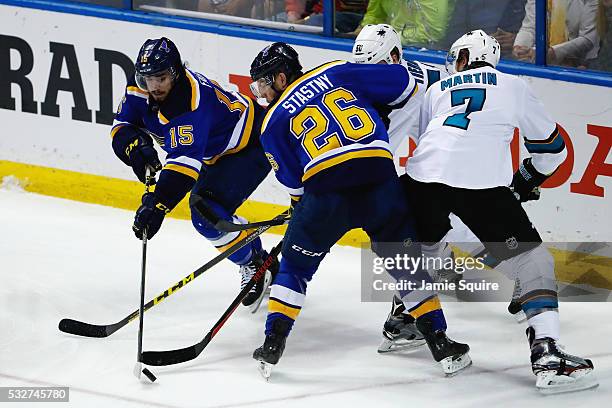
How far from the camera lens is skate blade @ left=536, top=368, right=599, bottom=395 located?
14.2 ft

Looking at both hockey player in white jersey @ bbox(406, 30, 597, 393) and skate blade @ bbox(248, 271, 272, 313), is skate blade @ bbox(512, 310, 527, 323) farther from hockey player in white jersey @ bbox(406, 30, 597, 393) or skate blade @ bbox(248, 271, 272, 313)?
skate blade @ bbox(248, 271, 272, 313)

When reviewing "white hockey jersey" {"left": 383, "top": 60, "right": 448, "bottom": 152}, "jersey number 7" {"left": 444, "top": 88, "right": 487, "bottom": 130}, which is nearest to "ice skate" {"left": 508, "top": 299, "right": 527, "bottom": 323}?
"white hockey jersey" {"left": 383, "top": 60, "right": 448, "bottom": 152}

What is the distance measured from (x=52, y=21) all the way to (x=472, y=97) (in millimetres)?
2792

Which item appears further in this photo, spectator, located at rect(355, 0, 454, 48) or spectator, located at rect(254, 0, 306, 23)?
spectator, located at rect(254, 0, 306, 23)

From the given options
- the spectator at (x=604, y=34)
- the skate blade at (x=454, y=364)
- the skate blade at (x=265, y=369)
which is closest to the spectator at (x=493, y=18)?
the spectator at (x=604, y=34)

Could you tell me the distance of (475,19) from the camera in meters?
5.66

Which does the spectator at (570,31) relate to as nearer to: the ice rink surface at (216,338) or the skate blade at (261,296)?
the ice rink surface at (216,338)

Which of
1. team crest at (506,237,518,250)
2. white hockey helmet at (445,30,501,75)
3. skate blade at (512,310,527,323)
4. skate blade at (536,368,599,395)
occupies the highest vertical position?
white hockey helmet at (445,30,501,75)

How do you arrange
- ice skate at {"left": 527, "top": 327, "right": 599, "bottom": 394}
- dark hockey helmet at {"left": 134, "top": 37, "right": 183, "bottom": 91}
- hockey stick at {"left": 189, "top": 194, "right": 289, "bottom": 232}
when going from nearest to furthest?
1. ice skate at {"left": 527, "top": 327, "right": 599, "bottom": 394}
2. dark hockey helmet at {"left": 134, "top": 37, "right": 183, "bottom": 91}
3. hockey stick at {"left": 189, "top": 194, "right": 289, "bottom": 232}

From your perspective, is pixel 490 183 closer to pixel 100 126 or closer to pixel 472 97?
pixel 472 97

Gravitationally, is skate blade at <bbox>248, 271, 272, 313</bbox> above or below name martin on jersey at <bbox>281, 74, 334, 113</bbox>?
below

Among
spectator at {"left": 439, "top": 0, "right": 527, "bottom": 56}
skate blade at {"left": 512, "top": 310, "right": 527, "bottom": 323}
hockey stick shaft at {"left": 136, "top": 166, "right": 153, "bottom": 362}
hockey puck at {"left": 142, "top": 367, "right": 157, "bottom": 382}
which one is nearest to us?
hockey puck at {"left": 142, "top": 367, "right": 157, "bottom": 382}

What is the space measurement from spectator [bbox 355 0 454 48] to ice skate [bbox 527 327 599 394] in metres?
1.83

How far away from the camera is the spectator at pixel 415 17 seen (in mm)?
5770
